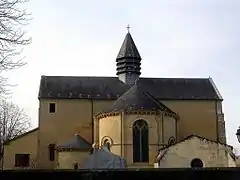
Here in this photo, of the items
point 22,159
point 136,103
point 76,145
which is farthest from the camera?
point 22,159

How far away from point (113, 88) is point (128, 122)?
10.7m

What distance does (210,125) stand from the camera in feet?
154

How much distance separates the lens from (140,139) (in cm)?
3656

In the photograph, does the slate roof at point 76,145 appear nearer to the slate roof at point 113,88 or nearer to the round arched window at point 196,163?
the slate roof at point 113,88

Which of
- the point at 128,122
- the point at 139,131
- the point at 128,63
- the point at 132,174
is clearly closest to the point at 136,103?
the point at 128,122

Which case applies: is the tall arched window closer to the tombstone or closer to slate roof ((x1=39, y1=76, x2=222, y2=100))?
slate roof ((x1=39, y1=76, x2=222, y2=100))

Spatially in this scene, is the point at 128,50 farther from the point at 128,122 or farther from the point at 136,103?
the point at 128,122

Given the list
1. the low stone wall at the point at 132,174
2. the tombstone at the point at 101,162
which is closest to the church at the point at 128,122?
the tombstone at the point at 101,162

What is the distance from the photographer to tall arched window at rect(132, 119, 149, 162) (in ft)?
119

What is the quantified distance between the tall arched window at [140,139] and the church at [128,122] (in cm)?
8

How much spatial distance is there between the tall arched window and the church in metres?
0.08

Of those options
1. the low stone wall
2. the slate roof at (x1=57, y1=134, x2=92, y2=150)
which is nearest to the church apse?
the slate roof at (x1=57, y1=134, x2=92, y2=150)

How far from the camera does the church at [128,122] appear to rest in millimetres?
34750

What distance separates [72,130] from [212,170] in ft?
98.0
